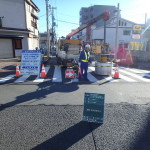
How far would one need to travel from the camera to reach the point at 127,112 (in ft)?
15.0

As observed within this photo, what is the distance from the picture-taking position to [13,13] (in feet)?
63.8

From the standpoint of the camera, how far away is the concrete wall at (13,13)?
18844 millimetres

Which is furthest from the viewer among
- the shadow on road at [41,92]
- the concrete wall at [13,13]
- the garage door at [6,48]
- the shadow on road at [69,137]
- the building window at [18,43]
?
the building window at [18,43]

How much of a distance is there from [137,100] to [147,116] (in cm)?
135

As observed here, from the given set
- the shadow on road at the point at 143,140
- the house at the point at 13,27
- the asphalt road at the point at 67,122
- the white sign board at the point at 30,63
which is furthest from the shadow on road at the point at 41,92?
the house at the point at 13,27

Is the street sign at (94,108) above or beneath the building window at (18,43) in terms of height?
beneath

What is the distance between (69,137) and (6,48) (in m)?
19.7

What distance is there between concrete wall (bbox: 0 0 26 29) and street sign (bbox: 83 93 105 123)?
62.4 feet

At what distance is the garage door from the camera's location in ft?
65.1

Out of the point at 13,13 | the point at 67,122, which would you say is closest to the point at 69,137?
the point at 67,122

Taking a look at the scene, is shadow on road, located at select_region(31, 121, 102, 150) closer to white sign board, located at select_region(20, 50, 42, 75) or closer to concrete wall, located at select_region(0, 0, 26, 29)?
white sign board, located at select_region(20, 50, 42, 75)

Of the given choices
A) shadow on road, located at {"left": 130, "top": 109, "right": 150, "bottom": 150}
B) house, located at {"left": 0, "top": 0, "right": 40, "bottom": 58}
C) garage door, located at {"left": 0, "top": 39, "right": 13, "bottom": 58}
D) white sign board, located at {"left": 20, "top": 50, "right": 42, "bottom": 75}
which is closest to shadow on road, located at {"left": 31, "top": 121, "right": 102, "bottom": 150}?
shadow on road, located at {"left": 130, "top": 109, "right": 150, "bottom": 150}

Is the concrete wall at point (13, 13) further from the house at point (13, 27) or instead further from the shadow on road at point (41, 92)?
the shadow on road at point (41, 92)

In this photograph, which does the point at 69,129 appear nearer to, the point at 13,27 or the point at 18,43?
the point at 13,27
